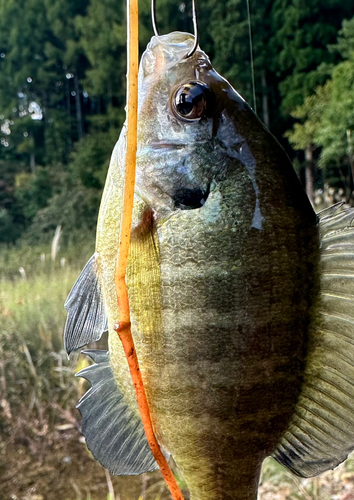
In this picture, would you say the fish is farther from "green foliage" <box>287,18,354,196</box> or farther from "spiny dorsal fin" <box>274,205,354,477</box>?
"green foliage" <box>287,18,354,196</box>

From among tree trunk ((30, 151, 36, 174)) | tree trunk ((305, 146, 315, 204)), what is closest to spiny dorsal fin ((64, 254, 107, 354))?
tree trunk ((305, 146, 315, 204))

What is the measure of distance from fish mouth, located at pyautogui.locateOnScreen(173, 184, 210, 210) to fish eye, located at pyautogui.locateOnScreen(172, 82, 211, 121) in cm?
13

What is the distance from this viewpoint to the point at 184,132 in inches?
28.7

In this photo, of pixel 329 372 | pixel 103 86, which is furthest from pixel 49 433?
pixel 103 86

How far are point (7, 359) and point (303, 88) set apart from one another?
12570mm

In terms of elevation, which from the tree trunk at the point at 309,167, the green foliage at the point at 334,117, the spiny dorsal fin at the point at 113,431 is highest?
the green foliage at the point at 334,117

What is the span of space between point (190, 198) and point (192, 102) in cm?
16

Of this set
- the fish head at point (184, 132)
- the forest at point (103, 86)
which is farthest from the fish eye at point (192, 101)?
the forest at point (103, 86)

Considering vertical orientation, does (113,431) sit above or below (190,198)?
below

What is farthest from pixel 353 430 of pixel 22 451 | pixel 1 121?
pixel 1 121

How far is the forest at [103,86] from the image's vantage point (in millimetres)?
12664

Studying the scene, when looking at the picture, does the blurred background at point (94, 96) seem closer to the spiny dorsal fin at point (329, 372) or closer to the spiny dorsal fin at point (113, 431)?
the spiny dorsal fin at point (113, 431)

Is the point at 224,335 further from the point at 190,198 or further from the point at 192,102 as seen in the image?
the point at 192,102

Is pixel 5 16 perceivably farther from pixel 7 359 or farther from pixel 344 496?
pixel 344 496
